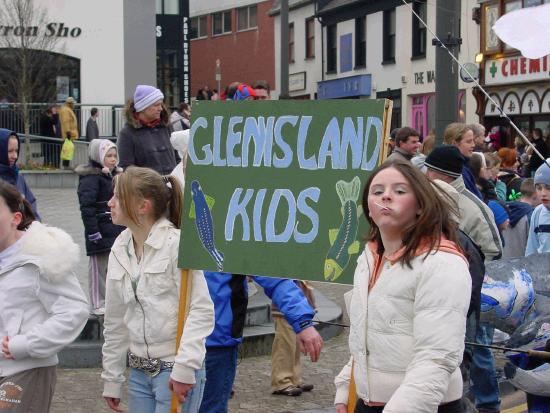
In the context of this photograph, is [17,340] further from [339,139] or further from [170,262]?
[339,139]

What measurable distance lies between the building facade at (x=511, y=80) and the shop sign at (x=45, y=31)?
1194 centimetres

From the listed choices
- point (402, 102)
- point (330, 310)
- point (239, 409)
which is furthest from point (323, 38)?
point (239, 409)

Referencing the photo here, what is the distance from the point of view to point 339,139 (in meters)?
4.32

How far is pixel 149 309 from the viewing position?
4.43 m

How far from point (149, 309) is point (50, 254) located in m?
0.48

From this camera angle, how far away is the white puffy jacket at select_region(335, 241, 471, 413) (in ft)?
10.9

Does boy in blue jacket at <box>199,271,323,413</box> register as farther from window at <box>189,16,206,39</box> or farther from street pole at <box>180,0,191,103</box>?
window at <box>189,16,206,39</box>

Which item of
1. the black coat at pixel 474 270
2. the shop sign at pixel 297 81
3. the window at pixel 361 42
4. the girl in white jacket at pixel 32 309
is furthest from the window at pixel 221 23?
the girl in white jacket at pixel 32 309

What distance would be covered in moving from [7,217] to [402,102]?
33.1m

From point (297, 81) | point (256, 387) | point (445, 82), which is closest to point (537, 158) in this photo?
point (445, 82)

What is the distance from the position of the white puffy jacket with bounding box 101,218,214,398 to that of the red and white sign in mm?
25345

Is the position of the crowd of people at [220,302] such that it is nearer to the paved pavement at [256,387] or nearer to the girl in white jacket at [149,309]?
the girl in white jacket at [149,309]

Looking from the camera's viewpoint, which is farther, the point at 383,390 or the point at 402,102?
the point at 402,102

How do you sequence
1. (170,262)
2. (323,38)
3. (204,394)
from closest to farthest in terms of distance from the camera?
(170,262) < (204,394) < (323,38)
